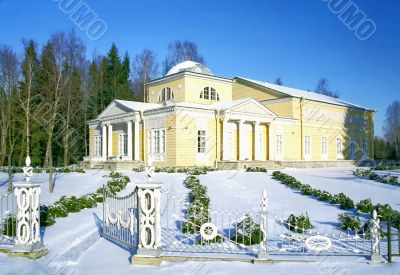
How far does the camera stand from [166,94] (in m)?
31.0

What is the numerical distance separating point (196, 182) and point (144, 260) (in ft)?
34.2

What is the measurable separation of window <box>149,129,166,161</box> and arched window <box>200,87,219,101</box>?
5.17 meters

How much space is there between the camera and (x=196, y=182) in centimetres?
1733

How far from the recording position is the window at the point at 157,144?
26.6 meters

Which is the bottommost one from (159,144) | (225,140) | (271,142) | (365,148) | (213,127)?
(365,148)

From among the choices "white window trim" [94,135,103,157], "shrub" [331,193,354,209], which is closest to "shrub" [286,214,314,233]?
"shrub" [331,193,354,209]

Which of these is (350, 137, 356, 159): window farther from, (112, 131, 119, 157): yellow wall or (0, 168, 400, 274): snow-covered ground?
(112, 131, 119, 157): yellow wall

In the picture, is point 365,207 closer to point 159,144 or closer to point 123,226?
point 123,226

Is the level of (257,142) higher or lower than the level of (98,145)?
higher

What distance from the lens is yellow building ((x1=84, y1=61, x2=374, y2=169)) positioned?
1033 inches

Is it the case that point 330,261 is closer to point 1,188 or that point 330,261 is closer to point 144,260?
point 144,260

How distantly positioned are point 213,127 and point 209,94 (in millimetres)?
4348

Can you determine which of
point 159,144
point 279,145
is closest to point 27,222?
point 159,144

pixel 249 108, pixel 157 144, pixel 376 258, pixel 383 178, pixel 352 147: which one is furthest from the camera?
pixel 352 147
